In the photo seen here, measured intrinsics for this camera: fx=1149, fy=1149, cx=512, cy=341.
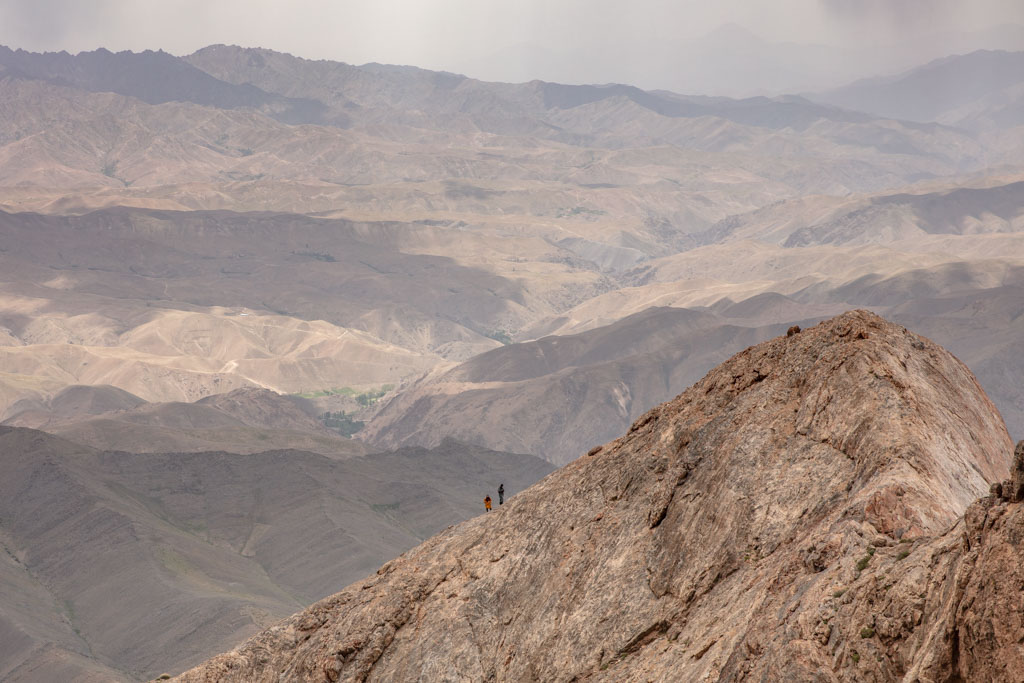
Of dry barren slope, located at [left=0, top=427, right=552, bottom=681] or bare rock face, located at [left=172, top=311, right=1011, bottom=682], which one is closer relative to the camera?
bare rock face, located at [left=172, top=311, right=1011, bottom=682]

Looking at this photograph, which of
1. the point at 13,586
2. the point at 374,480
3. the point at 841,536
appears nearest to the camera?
the point at 841,536

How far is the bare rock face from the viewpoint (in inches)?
708

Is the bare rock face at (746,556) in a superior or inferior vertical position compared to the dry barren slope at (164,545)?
superior

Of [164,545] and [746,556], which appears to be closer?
[746,556]

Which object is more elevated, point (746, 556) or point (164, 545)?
point (746, 556)

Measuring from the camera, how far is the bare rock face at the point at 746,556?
59.0ft

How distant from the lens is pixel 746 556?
25.0 metres

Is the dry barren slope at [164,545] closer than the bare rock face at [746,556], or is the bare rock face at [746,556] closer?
the bare rock face at [746,556]

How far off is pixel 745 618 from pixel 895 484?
383cm

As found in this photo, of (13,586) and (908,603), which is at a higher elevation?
(908,603)

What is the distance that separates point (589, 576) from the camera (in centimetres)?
2961

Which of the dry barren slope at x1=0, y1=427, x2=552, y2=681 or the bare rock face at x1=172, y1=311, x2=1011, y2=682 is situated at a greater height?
the bare rock face at x1=172, y1=311, x2=1011, y2=682

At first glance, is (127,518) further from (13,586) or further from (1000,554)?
(1000,554)

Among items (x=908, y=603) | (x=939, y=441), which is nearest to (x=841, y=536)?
(x=908, y=603)
